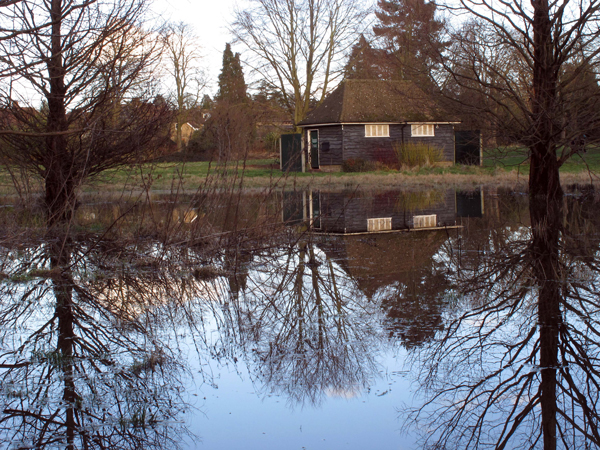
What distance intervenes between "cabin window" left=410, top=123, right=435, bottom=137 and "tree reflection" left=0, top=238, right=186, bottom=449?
26254 millimetres

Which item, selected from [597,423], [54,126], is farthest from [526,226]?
[54,126]

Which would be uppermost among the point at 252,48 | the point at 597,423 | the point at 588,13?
the point at 252,48

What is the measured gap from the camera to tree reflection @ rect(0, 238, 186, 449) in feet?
9.96

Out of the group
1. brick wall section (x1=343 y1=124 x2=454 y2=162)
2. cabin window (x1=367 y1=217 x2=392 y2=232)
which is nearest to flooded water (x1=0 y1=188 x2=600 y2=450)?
cabin window (x1=367 y1=217 x2=392 y2=232)

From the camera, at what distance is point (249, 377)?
12.6 ft

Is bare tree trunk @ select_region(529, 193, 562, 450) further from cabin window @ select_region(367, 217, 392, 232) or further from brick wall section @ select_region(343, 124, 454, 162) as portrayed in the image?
brick wall section @ select_region(343, 124, 454, 162)

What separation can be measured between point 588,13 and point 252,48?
84.2 feet

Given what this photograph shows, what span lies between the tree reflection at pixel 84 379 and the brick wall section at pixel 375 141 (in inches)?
960

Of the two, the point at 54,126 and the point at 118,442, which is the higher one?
the point at 54,126

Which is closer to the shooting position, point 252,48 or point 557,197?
point 557,197

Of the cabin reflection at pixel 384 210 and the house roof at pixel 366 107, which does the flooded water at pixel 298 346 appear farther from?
the house roof at pixel 366 107

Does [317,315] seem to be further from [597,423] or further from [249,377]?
[597,423]

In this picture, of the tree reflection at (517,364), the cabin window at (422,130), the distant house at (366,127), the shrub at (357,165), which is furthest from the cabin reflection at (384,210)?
the cabin window at (422,130)

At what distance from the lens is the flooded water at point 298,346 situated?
10.2 ft
